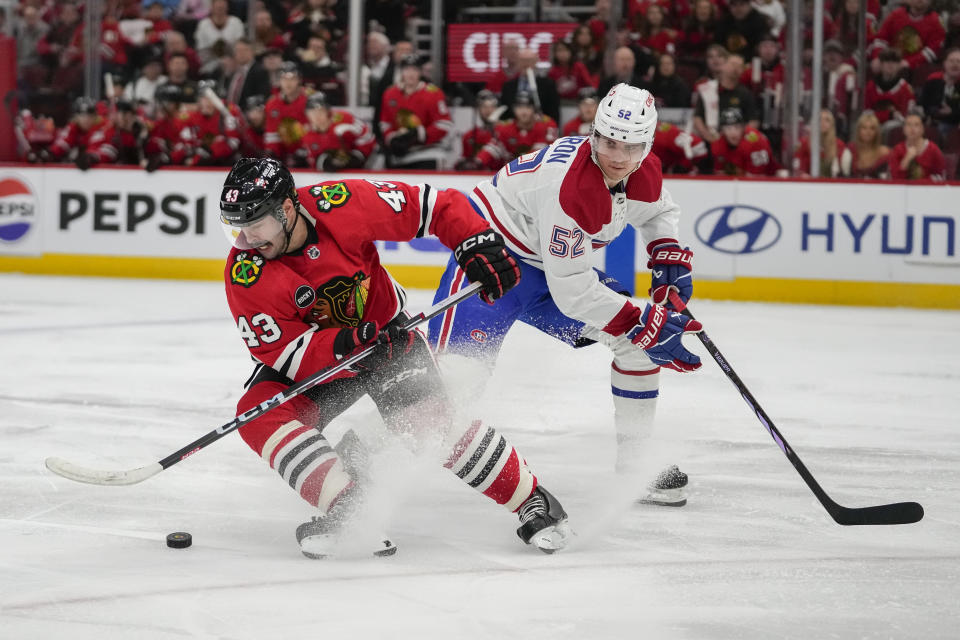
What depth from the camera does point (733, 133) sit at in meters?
8.03

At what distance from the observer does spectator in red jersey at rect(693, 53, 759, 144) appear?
8188mm

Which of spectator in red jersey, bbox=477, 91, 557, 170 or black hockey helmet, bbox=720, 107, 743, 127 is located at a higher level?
black hockey helmet, bbox=720, 107, 743, 127

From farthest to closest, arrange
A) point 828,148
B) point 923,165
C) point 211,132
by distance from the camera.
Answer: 1. point 211,132
2. point 828,148
3. point 923,165

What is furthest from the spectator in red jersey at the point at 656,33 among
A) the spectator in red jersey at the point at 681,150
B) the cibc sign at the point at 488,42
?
the spectator in red jersey at the point at 681,150

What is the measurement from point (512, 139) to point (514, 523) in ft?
18.8

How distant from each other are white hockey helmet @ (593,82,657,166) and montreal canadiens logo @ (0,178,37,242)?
285 inches

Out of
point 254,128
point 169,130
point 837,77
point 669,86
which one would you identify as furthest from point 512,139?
point 169,130

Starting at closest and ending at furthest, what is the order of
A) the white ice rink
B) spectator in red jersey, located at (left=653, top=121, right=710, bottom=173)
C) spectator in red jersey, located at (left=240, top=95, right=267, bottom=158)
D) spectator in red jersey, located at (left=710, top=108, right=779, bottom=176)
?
the white ice rink → spectator in red jersey, located at (left=710, top=108, right=779, bottom=176) → spectator in red jersey, located at (left=653, top=121, right=710, bottom=173) → spectator in red jersey, located at (left=240, top=95, right=267, bottom=158)

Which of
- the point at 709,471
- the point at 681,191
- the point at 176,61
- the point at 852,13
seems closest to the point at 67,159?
the point at 176,61

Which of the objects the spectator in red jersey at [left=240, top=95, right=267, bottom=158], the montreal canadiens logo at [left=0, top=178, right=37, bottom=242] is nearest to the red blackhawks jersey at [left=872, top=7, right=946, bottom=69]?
the spectator in red jersey at [left=240, top=95, right=267, bottom=158]

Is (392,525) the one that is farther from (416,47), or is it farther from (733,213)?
(416,47)

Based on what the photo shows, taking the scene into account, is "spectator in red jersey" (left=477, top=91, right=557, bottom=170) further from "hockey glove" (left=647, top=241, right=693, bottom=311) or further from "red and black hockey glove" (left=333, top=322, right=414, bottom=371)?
"red and black hockey glove" (left=333, top=322, right=414, bottom=371)

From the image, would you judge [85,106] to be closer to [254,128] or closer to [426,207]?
[254,128]

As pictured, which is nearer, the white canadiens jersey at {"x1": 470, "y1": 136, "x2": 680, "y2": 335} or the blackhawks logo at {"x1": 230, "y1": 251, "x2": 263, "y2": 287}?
the blackhawks logo at {"x1": 230, "y1": 251, "x2": 263, "y2": 287}
